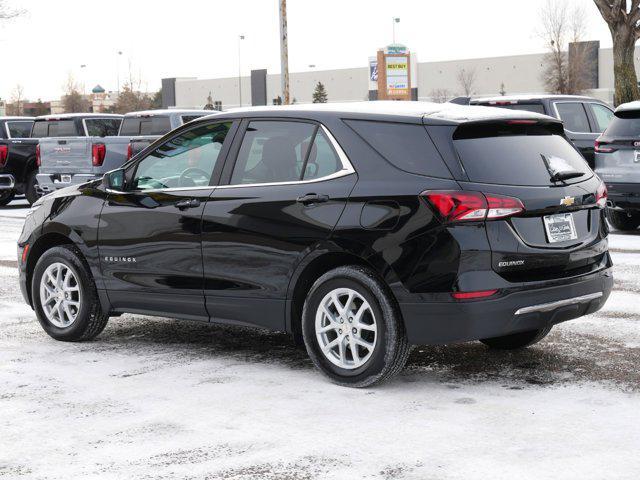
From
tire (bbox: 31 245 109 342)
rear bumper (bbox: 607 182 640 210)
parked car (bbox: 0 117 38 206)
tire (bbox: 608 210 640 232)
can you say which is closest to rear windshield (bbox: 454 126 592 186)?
tire (bbox: 31 245 109 342)

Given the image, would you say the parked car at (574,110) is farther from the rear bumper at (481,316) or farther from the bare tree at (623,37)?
the bare tree at (623,37)

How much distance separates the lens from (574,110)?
17.6m

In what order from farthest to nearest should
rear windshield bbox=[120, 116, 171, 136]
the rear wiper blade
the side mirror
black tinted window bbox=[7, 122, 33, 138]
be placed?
black tinted window bbox=[7, 122, 33, 138]
rear windshield bbox=[120, 116, 171, 136]
the side mirror
the rear wiper blade

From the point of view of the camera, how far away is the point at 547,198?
6.26m

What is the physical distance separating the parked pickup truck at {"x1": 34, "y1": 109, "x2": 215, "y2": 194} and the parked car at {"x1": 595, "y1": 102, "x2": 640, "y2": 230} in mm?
8692

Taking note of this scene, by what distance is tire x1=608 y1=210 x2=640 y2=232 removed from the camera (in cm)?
1575

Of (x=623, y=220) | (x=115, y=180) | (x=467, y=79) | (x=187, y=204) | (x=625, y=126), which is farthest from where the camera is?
(x=467, y=79)

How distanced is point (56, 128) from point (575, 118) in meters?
11.5

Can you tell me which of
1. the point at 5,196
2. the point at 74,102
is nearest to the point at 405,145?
the point at 5,196

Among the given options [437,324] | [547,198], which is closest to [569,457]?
[437,324]

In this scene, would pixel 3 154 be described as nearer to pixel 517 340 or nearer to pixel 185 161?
pixel 185 161

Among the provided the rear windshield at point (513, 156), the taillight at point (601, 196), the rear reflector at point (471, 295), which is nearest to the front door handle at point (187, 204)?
the rear windshield at point (513, 156)

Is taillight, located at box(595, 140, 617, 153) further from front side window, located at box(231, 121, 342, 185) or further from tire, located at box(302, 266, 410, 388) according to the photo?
tire, located at box(302, 266, 410, 388)

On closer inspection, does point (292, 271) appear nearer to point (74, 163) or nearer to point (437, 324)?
point (437, 324)
